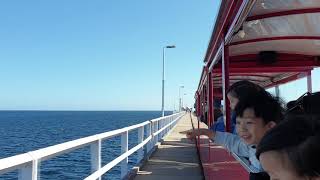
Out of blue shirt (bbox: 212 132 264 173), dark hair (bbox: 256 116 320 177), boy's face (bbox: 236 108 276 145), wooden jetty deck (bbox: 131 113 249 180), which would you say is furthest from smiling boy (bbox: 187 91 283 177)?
dark hair (bbox: 256 116 320 177)

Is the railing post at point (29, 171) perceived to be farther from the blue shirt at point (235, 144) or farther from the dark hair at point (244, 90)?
the dark hair at point (244, 90)

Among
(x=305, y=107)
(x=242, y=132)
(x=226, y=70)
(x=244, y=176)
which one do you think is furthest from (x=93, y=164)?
(x=305, y=107)

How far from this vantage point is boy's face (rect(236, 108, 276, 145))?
8.96ft

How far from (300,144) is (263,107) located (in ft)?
5.07

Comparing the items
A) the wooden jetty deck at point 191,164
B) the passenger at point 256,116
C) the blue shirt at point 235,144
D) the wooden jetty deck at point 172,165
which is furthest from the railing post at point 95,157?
the wooden jetty deck at point 172,165

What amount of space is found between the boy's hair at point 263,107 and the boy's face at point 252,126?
0.07 feet

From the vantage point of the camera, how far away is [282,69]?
6.90 metres

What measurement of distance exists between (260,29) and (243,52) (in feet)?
4.93

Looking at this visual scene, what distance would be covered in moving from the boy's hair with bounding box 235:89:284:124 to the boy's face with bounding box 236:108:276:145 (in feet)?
0.07

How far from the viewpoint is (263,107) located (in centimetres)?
278

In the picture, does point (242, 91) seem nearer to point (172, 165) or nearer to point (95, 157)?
point (95, 157)

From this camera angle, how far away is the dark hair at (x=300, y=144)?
1.24m

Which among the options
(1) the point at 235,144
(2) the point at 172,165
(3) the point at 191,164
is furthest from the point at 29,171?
(3) the point at 191,164

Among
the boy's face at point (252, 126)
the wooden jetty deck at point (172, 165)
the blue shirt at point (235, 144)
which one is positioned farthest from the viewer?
the wooden jetty deck at point (172, 165)
